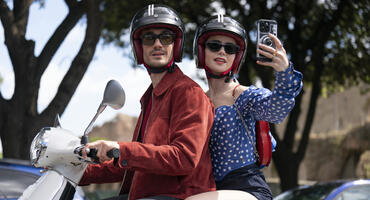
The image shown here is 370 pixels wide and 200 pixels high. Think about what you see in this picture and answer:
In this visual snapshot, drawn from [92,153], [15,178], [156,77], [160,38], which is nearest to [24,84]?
[15,178]

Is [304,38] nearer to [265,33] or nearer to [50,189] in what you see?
[265,33]

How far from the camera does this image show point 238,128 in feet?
9.52

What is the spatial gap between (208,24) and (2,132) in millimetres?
4508

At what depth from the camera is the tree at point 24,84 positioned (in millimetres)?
6793

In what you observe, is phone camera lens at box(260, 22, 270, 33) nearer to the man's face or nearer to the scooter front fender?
the man's face

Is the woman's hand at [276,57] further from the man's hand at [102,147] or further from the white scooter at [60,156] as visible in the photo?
the man's hand at [102,147]

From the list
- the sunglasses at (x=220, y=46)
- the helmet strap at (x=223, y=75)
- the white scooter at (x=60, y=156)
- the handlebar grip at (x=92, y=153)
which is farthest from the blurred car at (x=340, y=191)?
the handlebar grip at (x=92, y=153)

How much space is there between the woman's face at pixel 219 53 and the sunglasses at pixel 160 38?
349 millimetres

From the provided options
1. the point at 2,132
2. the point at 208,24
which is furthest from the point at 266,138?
the point at 2,132

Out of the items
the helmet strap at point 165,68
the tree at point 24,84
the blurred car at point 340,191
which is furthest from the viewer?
the tree at point 24,84

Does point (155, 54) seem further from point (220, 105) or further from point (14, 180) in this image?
point (14, 180)

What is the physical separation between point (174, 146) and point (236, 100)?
0.68 metres

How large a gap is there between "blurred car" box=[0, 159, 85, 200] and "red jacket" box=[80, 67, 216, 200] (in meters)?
1.93

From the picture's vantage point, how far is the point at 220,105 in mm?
3100
